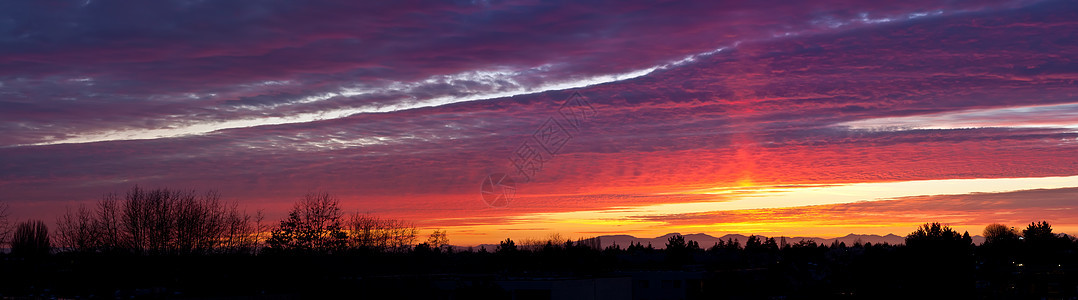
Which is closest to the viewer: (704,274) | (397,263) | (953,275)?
(953,275)

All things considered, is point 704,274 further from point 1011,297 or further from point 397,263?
point 397,263

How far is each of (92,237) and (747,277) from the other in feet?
245

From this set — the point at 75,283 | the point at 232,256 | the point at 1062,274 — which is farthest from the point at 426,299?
the point at 1062,274

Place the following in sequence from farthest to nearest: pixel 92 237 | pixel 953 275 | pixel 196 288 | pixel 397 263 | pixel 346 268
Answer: pixel 397 263 < pixel 346 268 < pixel 92 237 < pixel 953 275 < pixel 196 288

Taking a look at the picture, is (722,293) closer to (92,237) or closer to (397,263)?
(397,263)

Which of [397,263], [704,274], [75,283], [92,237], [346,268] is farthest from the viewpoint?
[397,263]

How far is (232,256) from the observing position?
92.3 metres

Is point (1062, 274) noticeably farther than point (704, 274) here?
Yes

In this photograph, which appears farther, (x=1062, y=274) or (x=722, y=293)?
(x=1062, y=274)

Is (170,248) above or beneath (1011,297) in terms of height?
above

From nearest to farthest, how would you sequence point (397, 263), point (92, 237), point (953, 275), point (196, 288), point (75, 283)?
point (196, 288) < point (75, 283) < point (953, 275) < point (92, 237) < point (397, 263)

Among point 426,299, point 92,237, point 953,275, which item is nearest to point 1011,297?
point 953,275

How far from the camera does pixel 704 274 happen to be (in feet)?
321

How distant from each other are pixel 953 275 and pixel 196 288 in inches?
2630
